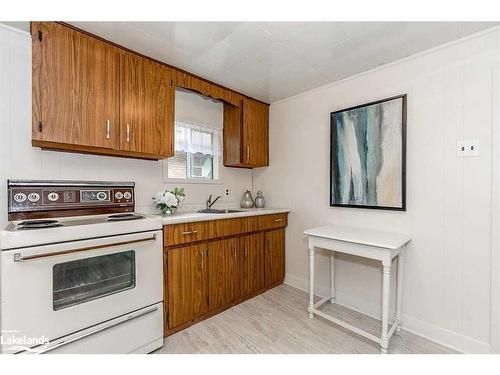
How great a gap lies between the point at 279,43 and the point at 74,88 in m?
1.55

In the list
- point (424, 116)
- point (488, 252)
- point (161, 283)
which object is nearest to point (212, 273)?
point (161, 283)

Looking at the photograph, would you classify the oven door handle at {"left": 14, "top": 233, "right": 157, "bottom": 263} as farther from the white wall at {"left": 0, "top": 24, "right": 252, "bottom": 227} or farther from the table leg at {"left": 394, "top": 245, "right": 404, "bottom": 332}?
the table leg at {"left": 394, "top": 245, "right": 404, "bottom": 332}

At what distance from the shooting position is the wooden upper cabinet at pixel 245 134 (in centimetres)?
290

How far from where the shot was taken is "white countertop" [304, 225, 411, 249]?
177cm

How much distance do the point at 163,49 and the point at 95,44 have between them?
1.57 feet

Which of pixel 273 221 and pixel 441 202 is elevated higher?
pixel 441 202

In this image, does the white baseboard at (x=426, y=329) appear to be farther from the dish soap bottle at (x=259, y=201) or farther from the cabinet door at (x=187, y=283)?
the cabinet door at (x=187, y=283)

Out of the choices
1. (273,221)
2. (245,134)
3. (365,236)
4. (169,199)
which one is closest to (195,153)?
(245,134)

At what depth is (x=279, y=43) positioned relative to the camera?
1.85m

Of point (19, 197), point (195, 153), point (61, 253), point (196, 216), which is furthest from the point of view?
point (195, 153)

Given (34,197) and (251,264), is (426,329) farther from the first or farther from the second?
(34,197)

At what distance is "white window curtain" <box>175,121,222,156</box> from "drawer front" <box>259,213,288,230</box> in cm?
104

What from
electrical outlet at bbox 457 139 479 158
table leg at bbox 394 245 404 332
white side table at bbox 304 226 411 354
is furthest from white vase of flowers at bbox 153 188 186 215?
electrical outlet at bbox 457 139 479 158

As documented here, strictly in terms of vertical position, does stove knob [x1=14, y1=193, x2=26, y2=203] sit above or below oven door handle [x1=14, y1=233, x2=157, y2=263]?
above
